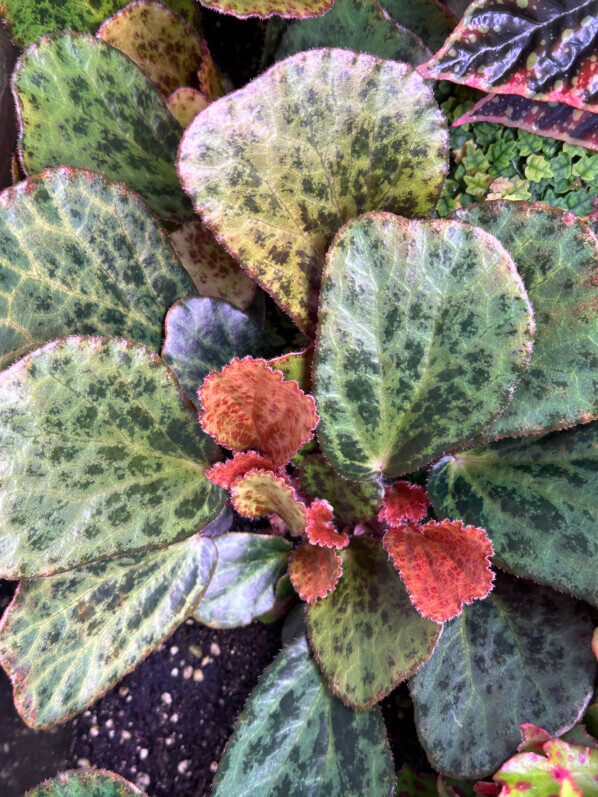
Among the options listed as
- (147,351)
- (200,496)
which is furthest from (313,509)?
(147,351)

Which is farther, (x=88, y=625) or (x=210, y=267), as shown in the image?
(x=210, y=267)

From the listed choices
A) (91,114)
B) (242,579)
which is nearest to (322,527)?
(242,579)

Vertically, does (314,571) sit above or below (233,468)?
below

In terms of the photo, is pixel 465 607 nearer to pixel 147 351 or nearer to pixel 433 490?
pixel 433 490

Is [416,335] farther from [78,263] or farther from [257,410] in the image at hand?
[78,263]

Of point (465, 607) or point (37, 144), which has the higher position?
point (37, 144)
